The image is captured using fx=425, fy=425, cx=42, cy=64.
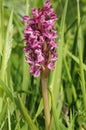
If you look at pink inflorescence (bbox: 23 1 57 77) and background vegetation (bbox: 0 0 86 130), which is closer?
pink inflorescence (bbox: 23 1 57 77)

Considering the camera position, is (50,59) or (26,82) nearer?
(50,59)

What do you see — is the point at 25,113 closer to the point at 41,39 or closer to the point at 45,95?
the point at 45,95

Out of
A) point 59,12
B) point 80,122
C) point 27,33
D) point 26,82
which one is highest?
point 59,12

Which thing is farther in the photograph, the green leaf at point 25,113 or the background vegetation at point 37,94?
the background vegetation at point 37,94

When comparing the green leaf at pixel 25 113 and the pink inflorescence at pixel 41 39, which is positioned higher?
the pink inflorescence at pixel 41 39

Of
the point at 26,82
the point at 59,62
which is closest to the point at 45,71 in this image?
the point at 59,62

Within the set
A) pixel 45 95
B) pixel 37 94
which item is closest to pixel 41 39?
pixel 45 95

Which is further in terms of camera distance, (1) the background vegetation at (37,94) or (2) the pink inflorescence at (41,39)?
(1) the background vegetation at (37,94)

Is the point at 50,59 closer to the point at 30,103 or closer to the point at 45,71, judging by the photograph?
the point at 45,71

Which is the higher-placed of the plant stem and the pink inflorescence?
the pink inflorescence
